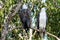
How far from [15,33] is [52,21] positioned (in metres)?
1.36

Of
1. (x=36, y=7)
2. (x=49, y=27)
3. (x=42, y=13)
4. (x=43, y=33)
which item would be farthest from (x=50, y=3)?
(x=43, y=33)

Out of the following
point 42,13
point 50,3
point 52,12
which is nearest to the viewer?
point 42,13

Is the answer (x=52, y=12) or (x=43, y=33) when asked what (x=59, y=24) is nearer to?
(x=52, y=12)

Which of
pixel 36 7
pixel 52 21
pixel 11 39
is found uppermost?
pixel 36 7

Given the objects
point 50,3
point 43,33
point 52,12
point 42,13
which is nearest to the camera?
point 43,33

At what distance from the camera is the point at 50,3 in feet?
21.8

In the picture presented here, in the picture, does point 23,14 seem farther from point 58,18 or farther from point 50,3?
point 58,18

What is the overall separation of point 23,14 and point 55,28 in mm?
3181

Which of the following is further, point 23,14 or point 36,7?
point 36,7

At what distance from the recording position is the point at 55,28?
306 inches

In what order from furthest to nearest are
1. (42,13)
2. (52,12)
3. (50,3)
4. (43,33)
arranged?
(52,12), (50,3), (42,13), (43,33)

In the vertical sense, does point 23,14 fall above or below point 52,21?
above

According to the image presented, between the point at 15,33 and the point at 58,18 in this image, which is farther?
the point at 58,18

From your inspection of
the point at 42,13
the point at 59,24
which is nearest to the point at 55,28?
the point at 59,24
